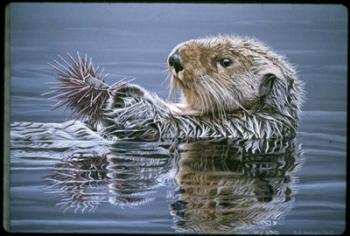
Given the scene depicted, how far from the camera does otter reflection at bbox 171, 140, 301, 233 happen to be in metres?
6.54

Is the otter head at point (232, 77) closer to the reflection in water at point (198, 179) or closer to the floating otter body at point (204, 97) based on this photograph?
the floating otter body at point (204, 97)

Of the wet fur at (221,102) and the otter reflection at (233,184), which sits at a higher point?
the wet fur at (221,102)

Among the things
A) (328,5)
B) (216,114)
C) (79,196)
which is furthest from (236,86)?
(79,196)

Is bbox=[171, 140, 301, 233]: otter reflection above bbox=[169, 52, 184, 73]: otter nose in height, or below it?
below

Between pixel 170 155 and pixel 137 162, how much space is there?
21cm

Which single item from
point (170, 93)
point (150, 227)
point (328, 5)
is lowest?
point (150, 227)

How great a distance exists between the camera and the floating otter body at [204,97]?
6.55m

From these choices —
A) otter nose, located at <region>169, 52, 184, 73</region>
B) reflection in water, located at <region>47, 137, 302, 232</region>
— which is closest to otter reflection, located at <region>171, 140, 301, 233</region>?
reflection in water, located at <region>47, 137, 302, 232</region>

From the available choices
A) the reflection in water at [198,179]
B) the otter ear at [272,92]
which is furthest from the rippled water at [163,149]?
the otter ear at [272,92]

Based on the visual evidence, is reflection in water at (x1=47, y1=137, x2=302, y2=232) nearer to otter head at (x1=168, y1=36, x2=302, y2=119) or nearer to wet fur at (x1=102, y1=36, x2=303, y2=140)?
wet fur at (x1=102, y1=36, x2=303, y2=140)

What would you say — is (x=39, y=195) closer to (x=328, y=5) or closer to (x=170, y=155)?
(x=170, y=155)

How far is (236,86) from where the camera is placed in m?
6.57

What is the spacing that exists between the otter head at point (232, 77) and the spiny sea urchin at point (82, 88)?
40cm

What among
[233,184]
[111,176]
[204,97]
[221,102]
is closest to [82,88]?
[111,176]
